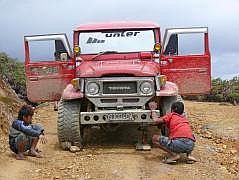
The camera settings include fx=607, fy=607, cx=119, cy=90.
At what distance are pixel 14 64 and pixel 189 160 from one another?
1553 centimetres

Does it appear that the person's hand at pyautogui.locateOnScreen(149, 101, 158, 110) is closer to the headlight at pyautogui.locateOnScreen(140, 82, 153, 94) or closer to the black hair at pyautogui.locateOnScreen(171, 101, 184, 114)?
the headlight at pyautogui.locateOnScreen(140, 82, 153, 94)

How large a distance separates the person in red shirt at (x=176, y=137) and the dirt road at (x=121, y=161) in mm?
187

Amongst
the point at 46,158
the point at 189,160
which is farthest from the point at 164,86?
the point at 46,158

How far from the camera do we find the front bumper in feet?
31.0

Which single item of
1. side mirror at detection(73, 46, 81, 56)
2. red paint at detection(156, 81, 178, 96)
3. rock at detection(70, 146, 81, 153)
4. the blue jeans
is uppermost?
side mirror at detection(73, 46, 81, 56)

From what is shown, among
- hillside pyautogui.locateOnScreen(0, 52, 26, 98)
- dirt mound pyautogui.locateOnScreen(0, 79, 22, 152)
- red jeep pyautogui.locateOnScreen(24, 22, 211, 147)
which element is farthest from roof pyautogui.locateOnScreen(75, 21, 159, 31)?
hillside pyautogui.locateOnScreen(0, 52, 26, 98)

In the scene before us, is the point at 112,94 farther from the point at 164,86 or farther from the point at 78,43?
the point at 78,43

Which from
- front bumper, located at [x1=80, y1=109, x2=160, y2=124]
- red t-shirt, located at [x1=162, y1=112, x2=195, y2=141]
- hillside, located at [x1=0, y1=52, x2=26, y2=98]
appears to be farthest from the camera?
hillside, located at [x1=0, y1=52, x2=26, y2=98]

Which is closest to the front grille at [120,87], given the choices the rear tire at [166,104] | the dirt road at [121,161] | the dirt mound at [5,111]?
the rear tire at [166,104]

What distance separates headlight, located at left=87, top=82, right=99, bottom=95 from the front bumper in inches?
14.3

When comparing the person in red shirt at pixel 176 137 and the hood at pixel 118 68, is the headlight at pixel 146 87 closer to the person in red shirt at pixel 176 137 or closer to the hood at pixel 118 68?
the hood at pixel 118 68

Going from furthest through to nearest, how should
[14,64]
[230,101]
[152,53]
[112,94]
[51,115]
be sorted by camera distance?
[14,64] < [230,101] < [51,115] < [152,53] < [112,94]

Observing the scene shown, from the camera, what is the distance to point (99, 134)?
11359mm

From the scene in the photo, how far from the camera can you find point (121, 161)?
871 cm
